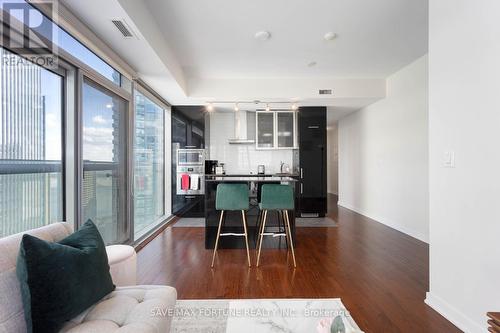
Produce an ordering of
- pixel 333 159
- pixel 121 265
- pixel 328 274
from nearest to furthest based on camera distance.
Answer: pixel 121 265 → pixel 328 274 → pixel 333 159

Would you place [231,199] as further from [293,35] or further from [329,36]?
[329,36]

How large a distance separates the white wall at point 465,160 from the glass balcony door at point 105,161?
3282 mm

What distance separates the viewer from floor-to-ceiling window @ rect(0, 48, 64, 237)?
1497mm

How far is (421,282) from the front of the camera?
2.27 m

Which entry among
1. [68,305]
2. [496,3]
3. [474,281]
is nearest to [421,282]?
[474,281]

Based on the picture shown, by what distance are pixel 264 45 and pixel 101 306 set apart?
3.30m

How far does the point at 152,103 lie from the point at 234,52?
1.92 meters

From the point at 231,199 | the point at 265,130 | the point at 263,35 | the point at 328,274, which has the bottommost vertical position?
the point at 328,274

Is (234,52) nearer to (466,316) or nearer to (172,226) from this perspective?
(172,226)

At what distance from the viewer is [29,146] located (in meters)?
1.66

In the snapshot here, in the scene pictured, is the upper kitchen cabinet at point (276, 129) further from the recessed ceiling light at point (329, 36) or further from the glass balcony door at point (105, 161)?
the glass balcony door at point (105, 161)

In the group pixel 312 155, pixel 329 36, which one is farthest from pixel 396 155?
pixel 329 36

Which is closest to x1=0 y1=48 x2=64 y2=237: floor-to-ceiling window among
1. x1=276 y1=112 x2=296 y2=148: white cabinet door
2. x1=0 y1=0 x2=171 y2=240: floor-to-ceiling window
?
x1=0 y1=0 x2=171 y2=240: floor-to-ceiling window

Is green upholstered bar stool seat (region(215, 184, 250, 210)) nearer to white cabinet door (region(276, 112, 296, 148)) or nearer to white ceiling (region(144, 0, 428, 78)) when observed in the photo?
white ceiling (region(144, 0, 428, 78))
